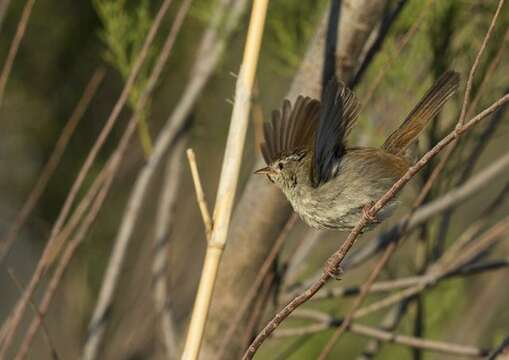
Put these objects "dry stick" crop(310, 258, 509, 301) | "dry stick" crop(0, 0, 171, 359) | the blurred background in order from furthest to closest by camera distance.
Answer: the blurred background
"dry stick" crop(310, 258, 509, 301)
"dry stick" crop(0, 0, 171, 359)

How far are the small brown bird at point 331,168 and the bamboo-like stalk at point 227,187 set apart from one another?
461mm

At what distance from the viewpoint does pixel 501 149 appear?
5504mm

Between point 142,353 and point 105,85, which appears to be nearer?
point 142,353

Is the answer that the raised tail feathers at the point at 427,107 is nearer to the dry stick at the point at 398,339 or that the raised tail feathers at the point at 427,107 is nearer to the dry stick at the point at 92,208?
the dry stick at the point at 398,339

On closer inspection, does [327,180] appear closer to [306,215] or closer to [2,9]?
[306,215]

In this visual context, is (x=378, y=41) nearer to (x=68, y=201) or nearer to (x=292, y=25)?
(x=292, y=25)

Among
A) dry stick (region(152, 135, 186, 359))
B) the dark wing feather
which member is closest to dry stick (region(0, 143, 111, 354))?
the dark wing feather

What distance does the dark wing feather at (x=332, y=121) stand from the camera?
1.80m

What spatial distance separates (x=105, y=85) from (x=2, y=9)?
195 centimetres

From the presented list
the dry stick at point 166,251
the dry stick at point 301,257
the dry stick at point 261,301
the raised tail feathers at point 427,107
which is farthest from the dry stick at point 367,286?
the dry stick at point 166,251

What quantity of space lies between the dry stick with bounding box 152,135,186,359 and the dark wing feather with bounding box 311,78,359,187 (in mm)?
884

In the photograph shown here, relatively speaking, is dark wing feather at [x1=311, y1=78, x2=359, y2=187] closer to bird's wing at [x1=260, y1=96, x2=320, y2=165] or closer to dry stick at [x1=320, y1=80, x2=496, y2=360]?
bird's wing at [x1=260, y1=96, x2=320, y2=165]

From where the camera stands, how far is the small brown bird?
2.33 meters

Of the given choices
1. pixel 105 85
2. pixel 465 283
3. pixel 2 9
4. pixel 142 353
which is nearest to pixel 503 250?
pixel 465 283
